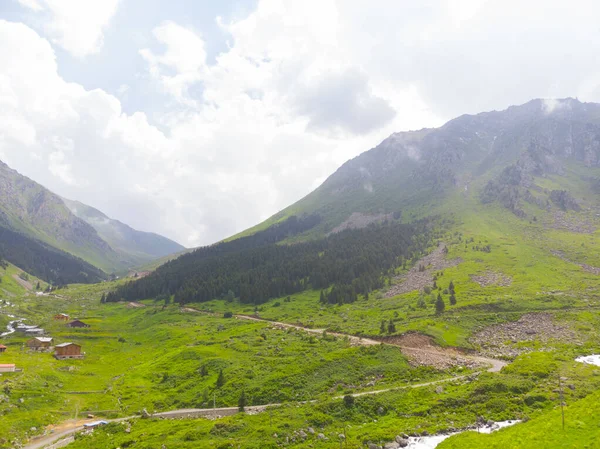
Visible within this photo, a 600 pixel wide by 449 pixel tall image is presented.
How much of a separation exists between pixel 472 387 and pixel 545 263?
128482mm

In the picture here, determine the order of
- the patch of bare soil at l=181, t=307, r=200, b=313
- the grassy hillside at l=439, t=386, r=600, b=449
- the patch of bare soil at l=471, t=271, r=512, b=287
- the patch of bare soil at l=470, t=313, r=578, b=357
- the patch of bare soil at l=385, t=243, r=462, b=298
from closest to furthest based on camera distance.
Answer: the grassy hillside at l=439, t=386, r=600, b=449 < the patch of bare soil at l=470, t=313, r=578, b=357 < the patch of bare soil at l=471, t=271, r=512, b=287 < the patch of bare soil at l=385, t=243, r=462, b=298 < the patch of bare soil at l=181, t=307, r=200, b=313

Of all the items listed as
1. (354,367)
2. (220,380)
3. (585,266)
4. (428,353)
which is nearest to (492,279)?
(585,266)

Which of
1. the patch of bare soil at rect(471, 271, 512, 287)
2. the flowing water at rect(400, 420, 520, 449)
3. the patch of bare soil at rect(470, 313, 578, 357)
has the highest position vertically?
the patch of bare soil at rect(471, 271, 512, 287)

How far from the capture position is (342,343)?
76.9 metres

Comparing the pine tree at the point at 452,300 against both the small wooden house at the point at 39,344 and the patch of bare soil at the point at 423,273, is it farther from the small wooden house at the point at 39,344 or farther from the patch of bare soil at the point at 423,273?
the small wooden house at the point at 39,344

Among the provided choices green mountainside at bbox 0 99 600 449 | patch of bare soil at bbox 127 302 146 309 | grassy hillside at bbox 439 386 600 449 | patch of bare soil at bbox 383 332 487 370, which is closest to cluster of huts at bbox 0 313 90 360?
green mountainside at bbox 0 99 600 449

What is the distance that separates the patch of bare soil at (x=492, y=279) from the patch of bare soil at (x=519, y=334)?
38167 mm

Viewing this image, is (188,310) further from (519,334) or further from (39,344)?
(519,334)

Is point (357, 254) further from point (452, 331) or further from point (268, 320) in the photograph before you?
point (452, 331)

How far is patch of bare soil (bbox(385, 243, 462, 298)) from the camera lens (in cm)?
13988

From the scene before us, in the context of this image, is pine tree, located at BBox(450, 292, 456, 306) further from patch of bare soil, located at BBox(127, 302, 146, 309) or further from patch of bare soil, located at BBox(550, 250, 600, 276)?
patch of bare soil, located at BBox(127, 302, 146, 309)

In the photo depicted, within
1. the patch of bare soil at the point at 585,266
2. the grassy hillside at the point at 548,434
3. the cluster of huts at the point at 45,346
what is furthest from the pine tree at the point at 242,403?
the patch of bare soil at the point at 585,266

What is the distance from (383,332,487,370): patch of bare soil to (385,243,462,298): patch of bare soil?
63060 mm

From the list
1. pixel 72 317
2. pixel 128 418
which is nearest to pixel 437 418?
pixel 128 418
